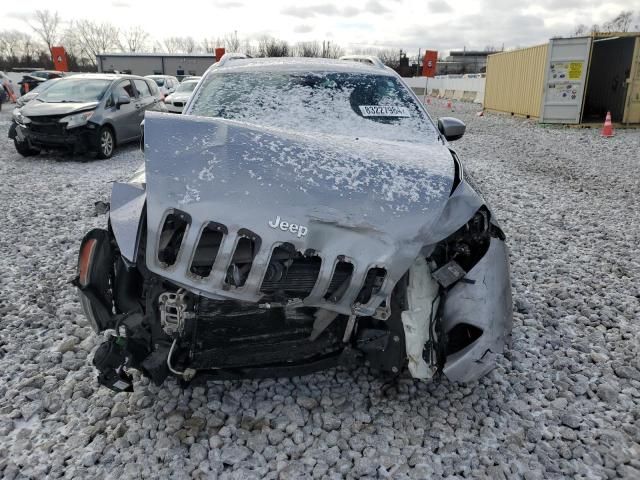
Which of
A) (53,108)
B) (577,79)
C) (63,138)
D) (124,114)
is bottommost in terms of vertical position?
(63,138)

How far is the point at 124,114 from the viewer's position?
10328 millimetres

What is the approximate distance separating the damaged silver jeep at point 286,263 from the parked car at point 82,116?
767 cm

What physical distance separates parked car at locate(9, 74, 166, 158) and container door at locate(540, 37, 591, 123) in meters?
11.5

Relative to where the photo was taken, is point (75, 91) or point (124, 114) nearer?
point (75, 91)

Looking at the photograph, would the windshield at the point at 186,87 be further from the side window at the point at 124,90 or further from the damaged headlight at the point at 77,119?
the damaged headlight at the point at 77,119

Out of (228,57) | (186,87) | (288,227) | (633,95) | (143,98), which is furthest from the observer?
(186,87)

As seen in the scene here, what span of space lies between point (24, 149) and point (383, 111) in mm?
8841

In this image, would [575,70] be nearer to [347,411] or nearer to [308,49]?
[347,411]

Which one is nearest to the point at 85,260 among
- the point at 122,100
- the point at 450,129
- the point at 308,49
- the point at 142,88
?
the point at 450,129

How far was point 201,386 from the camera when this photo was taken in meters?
2.73

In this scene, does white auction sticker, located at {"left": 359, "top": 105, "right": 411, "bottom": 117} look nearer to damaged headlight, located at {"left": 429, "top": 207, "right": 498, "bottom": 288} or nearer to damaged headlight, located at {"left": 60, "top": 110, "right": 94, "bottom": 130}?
damaged headlight, located at {"left": 429, "top": 207, "right": 498, "bottom": 288}

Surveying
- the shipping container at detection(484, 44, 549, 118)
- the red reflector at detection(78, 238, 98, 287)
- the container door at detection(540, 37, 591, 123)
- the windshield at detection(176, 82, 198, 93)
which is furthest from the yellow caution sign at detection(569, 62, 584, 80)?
the red reflector at detection(78, 238, 98, 287)

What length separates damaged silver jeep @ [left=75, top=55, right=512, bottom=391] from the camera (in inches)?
82.1

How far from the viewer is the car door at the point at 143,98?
11.0 m
